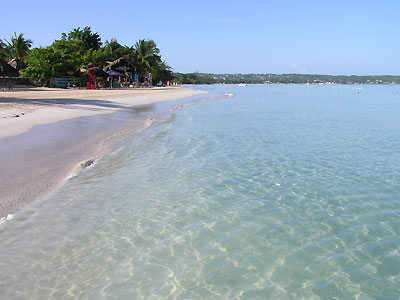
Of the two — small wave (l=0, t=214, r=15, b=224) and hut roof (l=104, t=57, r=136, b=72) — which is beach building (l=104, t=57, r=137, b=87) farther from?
small wave (l=0, t=214, r=15, b=224)

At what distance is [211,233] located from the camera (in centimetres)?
469

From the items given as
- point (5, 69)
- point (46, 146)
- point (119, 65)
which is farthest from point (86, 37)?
point (46, 146)

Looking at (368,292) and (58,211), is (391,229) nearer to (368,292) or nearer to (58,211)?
(368,292)

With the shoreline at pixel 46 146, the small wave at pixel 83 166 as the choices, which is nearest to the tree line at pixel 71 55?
the shoreline at pixel 46 146

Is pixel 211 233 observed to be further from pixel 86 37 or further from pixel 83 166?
pixel 86 37

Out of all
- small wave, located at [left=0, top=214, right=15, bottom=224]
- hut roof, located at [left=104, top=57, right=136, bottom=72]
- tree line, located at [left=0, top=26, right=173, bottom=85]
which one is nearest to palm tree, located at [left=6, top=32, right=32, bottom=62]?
tree line, located at [left=0, top=26, right=173, bottom=85]

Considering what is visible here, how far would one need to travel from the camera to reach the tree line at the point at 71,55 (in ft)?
117

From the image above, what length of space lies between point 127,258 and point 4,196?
2638 mm

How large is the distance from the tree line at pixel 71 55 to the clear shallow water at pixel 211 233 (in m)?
31.6

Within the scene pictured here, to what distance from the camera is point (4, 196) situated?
17.7 feet

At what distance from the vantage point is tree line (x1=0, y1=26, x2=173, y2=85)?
117ft

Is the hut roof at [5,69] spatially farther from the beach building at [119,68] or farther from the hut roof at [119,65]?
the hut roof at [119,65]

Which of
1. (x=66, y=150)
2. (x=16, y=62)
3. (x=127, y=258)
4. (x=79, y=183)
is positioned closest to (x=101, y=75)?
(x=16, y=62)

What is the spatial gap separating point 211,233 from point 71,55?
36.8 m
